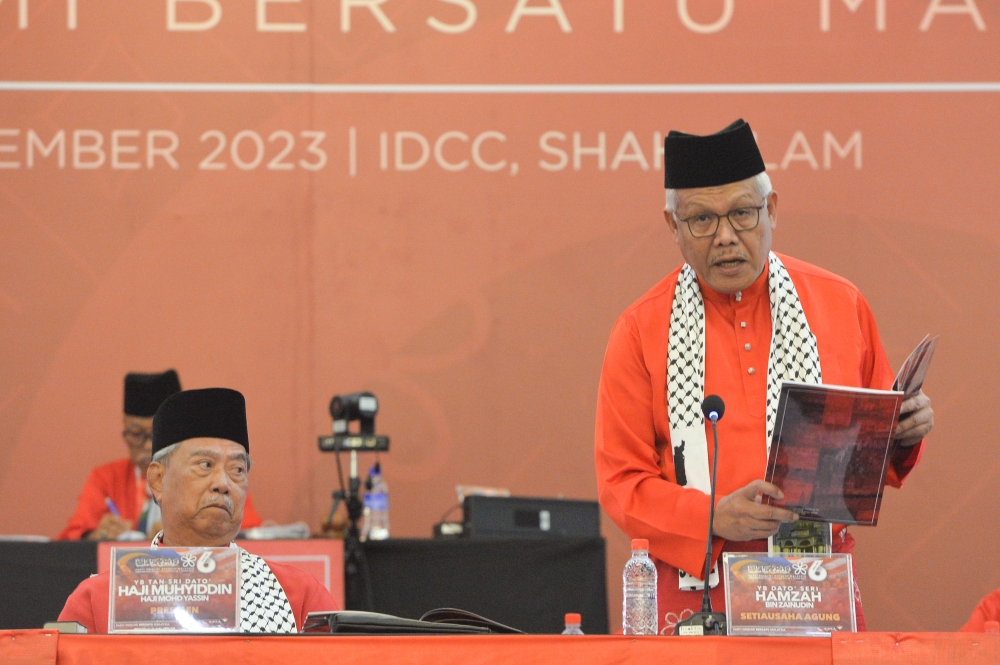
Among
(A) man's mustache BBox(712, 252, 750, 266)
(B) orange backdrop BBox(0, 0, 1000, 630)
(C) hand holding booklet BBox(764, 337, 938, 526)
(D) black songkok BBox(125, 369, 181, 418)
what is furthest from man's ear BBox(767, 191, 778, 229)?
(D) black songkok BBox(125, 369, 181, 418)

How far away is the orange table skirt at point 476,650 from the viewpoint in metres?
1.69

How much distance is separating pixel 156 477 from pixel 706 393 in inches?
43.0

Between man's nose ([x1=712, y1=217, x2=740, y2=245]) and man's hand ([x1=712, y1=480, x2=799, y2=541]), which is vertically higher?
man's nose ([x1=712, y1=217, x2=740, y2=245])

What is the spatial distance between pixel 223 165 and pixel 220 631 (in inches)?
147

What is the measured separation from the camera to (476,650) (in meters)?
1.70

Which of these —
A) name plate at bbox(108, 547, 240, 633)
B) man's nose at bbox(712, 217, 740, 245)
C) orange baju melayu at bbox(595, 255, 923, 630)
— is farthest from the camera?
man's nose at bbox(712, 217, 740, 245)

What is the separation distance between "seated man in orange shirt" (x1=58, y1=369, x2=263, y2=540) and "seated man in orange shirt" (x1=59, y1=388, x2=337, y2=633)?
7.51ft

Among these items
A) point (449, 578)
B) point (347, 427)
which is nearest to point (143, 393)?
point (347, 427)

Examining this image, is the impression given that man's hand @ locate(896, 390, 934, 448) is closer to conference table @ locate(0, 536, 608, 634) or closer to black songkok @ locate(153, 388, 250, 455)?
black songkok @ locate(153, 388, 250, 455)

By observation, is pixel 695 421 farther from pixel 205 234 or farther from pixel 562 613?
pixel 205 234

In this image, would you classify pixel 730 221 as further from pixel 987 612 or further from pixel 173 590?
pixel 987 612

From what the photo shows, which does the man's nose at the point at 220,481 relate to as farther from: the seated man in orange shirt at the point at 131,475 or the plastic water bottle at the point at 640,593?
the seated man in orange shirt at the point at 131,475

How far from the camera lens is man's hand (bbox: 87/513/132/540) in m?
4.55

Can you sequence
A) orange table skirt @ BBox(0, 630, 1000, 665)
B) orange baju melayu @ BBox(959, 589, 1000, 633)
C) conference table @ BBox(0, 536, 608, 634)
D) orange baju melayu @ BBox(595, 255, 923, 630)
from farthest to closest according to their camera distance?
conference table @ BBox(0, 536, 608, 634) → orange baju melayu @ BBox(959, 589, 1000, 633) → orange baju melayu @ BBox(595, 255, 923, 630) → orange table skirt @ BBox(0, 630, 1000, 665)
